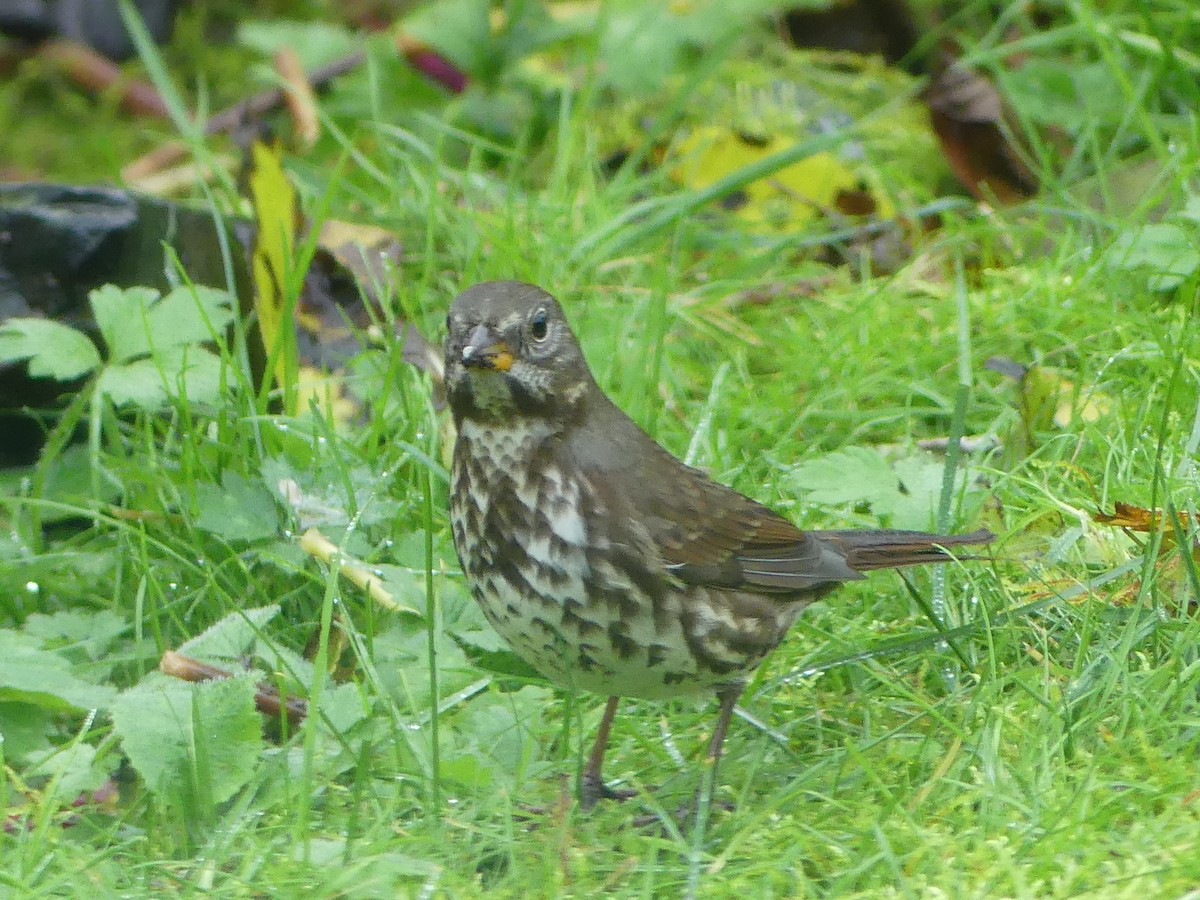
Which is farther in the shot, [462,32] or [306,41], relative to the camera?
[306,41]

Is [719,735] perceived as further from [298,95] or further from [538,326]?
[298,95]

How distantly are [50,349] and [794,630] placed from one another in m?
1.80

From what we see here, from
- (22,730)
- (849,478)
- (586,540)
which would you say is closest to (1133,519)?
(849,478)

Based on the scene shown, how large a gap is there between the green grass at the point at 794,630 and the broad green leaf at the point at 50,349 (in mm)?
164

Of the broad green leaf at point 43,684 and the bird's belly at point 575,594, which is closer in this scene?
the bird's belly at point 575,594

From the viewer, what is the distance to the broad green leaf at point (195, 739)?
108 inches

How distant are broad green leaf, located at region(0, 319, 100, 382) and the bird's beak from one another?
4.10 ft

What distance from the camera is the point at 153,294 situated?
375cm

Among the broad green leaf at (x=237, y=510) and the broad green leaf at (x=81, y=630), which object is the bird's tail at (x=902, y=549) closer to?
the broad green leaf at (x=237, y=510)

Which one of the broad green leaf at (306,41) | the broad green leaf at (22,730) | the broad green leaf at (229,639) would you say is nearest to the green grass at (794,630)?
the broad green leaf at (22,730)

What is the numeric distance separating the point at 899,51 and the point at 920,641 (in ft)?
11.9

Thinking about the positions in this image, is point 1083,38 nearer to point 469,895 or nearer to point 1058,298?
point 1058,298

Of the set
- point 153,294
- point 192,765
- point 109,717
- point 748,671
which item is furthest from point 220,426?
point 748,671

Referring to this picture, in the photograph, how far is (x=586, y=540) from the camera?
2824mm
